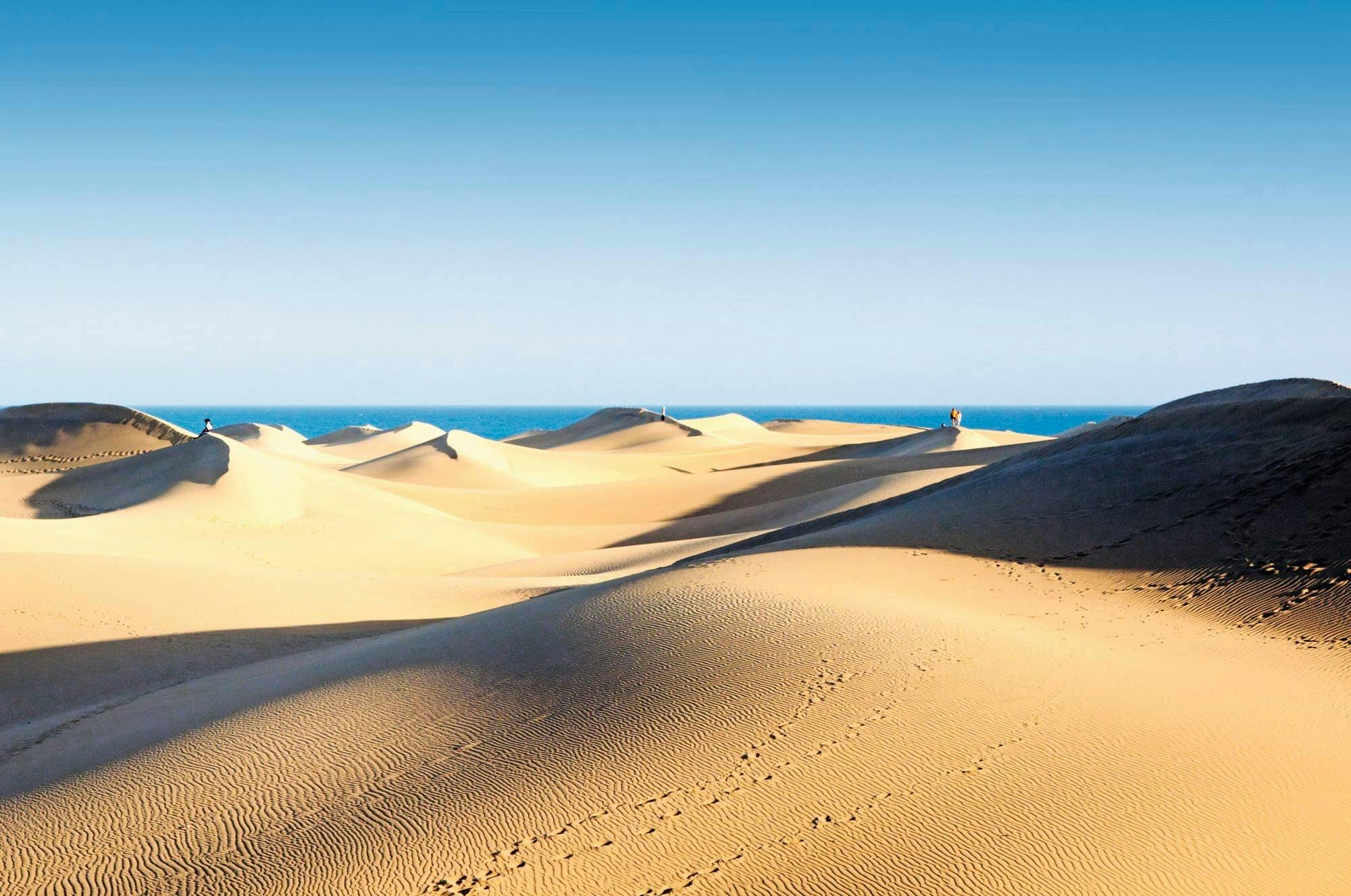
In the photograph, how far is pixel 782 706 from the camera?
5688mm

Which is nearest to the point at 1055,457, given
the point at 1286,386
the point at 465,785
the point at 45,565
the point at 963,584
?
the point at 1286,386

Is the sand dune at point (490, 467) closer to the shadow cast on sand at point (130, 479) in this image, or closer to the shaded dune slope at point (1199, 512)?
the shadow cast on sand at point (130, 479)

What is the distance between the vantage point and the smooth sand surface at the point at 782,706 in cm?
460

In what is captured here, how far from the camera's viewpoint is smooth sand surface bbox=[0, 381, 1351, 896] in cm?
460

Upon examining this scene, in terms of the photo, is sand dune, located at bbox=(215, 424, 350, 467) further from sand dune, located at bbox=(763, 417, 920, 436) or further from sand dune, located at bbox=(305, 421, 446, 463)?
sand dune, located at bbox=(763, 417, 920, 436)

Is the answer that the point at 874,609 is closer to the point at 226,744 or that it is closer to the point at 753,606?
the point at 753,606

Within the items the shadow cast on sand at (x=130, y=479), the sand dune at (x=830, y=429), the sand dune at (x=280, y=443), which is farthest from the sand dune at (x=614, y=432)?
the shadow cast on sand at (x=130, y=479)

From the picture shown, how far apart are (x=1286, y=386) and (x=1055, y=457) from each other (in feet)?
9.13

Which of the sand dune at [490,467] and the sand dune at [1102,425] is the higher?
the sand dune at [1102,425]

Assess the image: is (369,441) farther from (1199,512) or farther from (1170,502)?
(1199,512)

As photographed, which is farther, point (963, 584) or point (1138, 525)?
point (1138, 525)

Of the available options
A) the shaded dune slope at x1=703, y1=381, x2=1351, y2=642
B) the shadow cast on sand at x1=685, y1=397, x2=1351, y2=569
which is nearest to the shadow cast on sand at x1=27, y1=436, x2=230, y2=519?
the shaded dune slope at x1=703, y1=381, x2=1351, y2=642

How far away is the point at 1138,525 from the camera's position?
10.1 metres

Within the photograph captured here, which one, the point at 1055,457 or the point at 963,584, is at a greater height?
the point at 1055,457
